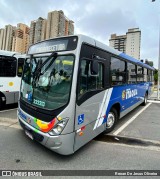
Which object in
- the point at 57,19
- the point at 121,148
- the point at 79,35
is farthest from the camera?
the point at 57,19

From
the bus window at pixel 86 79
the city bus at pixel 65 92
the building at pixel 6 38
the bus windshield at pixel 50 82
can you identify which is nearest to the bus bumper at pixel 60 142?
the city bus at pixel 65 92

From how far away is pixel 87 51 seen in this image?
339 centimetres

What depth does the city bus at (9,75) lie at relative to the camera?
703 cm

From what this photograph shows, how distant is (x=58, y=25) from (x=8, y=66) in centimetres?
1745

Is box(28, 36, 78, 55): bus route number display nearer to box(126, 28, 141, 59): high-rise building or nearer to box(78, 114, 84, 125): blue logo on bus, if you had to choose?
box(78, 114, 84, 125): blue logo on bus

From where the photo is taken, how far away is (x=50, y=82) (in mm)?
3340

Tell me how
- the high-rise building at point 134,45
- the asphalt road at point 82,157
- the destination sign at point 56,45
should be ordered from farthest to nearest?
the high-rise building at point 134,45
the destination sign at point 56,45
the asphalt road at point 82,157

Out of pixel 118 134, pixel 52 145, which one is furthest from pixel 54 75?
pixel 118 134

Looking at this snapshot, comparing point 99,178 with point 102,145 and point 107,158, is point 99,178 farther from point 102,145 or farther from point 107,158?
point 102,145

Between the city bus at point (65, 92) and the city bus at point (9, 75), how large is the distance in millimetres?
3427

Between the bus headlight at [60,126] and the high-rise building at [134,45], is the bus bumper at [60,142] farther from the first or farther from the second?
the high-rise building at [134,45]

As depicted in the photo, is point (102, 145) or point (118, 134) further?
point (118, 134)

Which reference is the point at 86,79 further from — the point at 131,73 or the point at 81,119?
the point at 131,73

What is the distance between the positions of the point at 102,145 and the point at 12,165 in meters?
2.17
